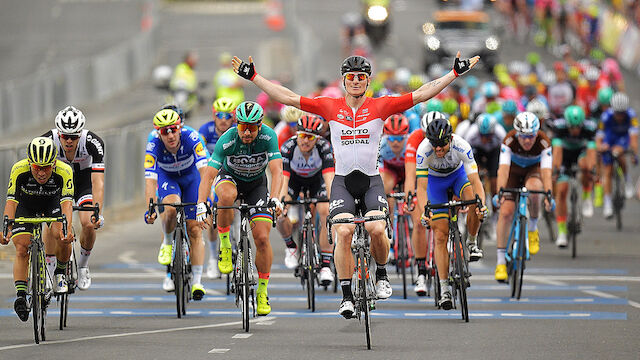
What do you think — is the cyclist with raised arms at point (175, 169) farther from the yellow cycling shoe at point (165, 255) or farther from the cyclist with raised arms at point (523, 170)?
the cyclist with raised arms at point (523, 170)

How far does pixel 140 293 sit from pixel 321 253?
2245mm

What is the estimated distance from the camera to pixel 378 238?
42.6ft

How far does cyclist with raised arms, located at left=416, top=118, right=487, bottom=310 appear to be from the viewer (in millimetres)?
14219

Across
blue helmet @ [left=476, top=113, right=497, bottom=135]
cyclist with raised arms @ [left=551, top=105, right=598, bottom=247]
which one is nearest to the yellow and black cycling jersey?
blue helmet @ [left=476, top=113, right=497, bottom=135]

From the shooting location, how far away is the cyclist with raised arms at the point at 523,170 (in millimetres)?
16297

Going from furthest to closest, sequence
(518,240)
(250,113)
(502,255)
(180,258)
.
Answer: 1. (502,255)
2. (518,240)
3. (180,258)
4. (250,113)

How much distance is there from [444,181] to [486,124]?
188 inches

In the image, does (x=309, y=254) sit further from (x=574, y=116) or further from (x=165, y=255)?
(x=574, y=116)

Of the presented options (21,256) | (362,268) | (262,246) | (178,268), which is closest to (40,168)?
(21,256)

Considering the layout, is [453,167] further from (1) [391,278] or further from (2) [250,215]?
(1) [391,278]

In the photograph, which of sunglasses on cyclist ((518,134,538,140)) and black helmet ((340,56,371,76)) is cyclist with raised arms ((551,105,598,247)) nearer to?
sunglasses on cyclist ((518,134,538,140))

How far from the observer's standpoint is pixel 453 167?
14883mm

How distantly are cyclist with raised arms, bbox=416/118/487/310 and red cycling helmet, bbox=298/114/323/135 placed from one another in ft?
4.68

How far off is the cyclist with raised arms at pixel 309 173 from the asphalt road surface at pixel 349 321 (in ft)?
1.65
